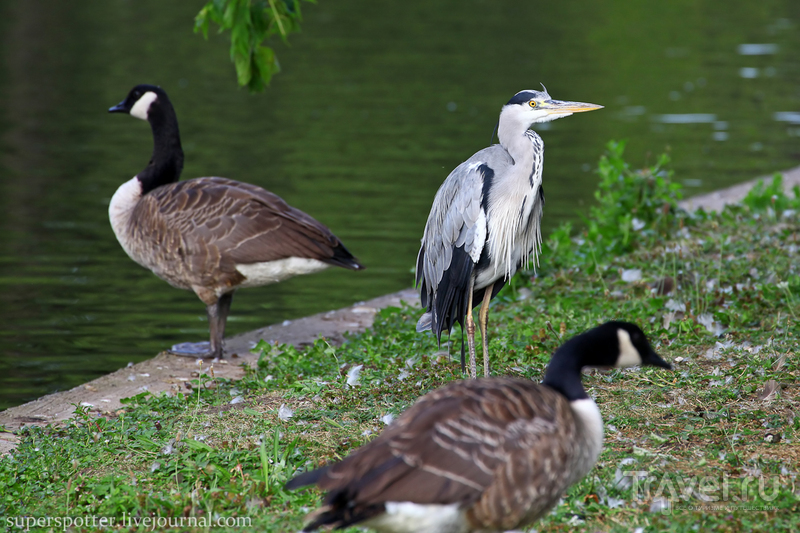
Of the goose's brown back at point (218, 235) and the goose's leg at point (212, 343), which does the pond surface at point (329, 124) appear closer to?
the goose's leg at point (212, 343)

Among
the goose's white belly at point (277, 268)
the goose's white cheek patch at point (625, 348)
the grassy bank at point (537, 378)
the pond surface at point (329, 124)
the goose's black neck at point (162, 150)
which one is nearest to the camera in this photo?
the goose's white cheek patch at point (625, 348)

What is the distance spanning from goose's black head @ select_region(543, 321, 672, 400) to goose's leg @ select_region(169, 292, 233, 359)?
13.3 feet

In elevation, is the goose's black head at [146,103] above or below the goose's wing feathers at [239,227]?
above

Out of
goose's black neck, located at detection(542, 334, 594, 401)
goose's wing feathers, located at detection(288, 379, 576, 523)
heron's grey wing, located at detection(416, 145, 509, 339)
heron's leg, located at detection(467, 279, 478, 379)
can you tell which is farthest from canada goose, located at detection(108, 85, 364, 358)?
goose's wing feathers, located at detection(288, 379, 576, 523)

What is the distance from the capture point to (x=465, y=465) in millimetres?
3717

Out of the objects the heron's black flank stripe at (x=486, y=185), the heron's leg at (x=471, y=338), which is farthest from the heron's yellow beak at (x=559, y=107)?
the heron's leg at (x=471, y=338)

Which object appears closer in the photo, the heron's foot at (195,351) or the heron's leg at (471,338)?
the heron's leg at (471,338)

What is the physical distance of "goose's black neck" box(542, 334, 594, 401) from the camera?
13.7ft

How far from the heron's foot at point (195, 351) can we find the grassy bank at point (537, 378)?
1.79 ft

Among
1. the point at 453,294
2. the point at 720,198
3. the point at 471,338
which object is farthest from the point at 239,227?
the point at 720,198

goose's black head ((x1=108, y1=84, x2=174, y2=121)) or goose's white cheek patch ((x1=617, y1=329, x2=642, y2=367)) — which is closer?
goose's white cheek patch ((x1=617, y1=329, x2=642, y2=367))

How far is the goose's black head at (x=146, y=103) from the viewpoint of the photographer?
8.59 meters

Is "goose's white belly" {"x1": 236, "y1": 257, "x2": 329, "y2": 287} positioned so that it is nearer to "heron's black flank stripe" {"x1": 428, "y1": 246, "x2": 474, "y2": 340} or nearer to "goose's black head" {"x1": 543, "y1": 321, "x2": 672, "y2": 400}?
"heron's black flank stripe" {"x1": 428, "y1": 246, "x2": 474, "y2": 340}

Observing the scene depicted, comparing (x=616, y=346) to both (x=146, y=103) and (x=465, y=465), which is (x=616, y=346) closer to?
(x=465, y=465)
